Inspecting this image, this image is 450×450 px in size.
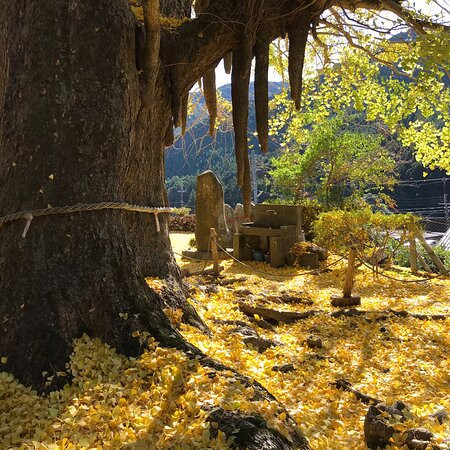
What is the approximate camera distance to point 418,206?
43.8 meters

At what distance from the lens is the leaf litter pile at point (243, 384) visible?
7.84 ft

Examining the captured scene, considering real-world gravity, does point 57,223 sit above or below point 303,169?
below

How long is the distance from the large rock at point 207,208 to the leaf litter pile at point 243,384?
19.4 feet

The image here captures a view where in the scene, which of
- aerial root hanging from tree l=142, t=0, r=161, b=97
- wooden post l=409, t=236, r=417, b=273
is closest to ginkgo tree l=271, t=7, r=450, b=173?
wooden post l=409, t=236, r=417, b=273

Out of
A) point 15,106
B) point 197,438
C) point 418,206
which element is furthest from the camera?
point 418,206

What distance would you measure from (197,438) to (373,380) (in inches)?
97.4

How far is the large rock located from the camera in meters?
12.7

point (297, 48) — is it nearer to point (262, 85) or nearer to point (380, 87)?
point (262, 85)

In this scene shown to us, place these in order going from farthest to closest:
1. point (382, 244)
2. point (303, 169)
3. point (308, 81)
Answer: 1. point (303, 169)
2. point (308, 81)
3. point (382, 244)

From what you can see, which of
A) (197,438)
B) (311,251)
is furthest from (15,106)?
(311,251)

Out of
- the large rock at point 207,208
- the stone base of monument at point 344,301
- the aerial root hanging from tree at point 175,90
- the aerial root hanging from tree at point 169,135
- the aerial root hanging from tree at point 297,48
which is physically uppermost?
the aerial root hanging from tree at point 297,48

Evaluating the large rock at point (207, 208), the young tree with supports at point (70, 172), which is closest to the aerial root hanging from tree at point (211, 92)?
the young tree with supports at point (70, 172)

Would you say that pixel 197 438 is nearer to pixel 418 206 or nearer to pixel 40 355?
pixel 40 355

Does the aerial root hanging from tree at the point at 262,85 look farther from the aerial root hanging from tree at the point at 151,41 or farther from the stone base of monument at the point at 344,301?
the stone base of monument at the point at 344,301
